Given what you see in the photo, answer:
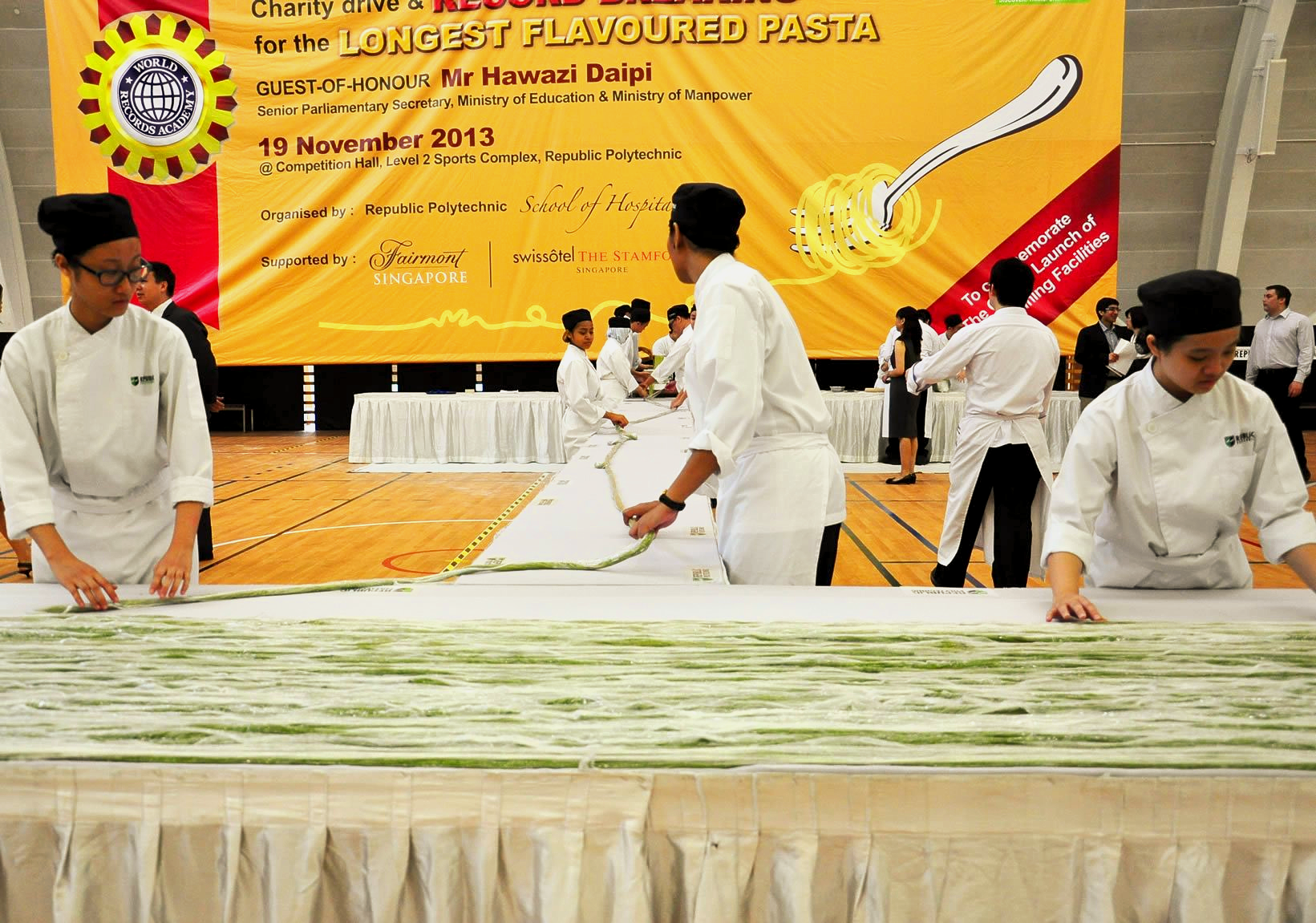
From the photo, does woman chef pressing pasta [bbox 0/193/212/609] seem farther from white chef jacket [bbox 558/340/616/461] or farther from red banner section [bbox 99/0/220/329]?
red banner section [bbox 99/0/220/329]

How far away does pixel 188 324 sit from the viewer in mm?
4637

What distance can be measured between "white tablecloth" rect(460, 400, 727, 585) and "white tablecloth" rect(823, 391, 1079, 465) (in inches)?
203

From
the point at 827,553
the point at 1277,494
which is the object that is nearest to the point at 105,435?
the point at 827,553

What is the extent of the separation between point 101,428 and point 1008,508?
9.37ft

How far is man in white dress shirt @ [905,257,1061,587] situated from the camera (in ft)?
11.5

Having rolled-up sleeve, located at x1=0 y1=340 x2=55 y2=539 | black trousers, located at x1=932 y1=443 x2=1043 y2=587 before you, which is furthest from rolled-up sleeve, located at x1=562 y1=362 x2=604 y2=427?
rolled-up sleeve, located at x1=0 y1=340 x2=55 y2=539

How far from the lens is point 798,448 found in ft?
6.72

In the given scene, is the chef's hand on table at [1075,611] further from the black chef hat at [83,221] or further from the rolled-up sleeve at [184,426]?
the black chef hat at [83,221]

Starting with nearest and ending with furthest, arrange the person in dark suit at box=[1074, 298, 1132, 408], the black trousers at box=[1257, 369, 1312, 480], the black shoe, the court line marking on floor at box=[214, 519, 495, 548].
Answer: the black shoe → the court line marking on floor at box=[214, 519, 495, 548] → the person in dark suit at box=[1074, 298, 1132, 408] → the black trousers at box=[1257, 369, 1312, 480]

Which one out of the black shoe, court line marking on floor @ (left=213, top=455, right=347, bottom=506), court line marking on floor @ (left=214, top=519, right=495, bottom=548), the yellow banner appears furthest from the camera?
the yellow banner

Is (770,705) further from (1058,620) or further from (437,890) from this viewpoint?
(1058,620)

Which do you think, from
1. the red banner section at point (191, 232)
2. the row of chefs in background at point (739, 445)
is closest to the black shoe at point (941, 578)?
the row of chefs in background at point (739, 445)

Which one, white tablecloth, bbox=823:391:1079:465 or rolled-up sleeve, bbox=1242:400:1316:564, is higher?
rolled-up sleeve, bbox=1242:400:1316:564

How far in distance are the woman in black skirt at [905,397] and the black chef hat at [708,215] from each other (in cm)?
593
